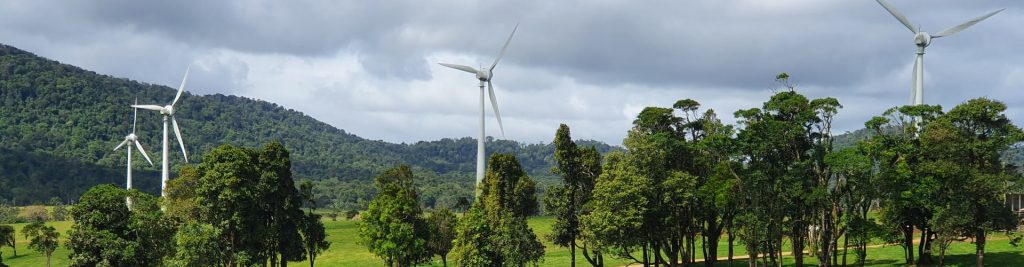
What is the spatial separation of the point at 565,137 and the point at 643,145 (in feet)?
25.9

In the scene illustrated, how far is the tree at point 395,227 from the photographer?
3187 inches

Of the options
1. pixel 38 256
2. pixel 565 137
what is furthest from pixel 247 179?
pixel 38 256

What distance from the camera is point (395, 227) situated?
265 feet

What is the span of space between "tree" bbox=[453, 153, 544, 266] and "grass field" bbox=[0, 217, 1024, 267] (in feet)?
59.8

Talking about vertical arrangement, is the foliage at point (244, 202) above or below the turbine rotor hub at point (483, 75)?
below

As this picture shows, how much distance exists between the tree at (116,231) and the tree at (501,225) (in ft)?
75.1

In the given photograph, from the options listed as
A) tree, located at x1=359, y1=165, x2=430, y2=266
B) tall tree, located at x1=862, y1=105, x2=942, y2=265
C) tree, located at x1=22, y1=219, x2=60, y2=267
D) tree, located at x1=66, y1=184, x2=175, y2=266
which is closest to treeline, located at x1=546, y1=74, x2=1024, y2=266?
tall tree, located at x1=862, y1=105, x2=942, y2=265

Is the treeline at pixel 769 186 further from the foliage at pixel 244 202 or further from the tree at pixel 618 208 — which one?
the foliage at pixel 244 202

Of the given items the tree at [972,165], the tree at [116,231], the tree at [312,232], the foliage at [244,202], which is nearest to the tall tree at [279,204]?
the foliage at [244,202]

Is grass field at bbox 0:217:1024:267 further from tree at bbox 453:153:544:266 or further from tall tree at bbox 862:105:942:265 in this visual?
tree at bbox 453:153:544:266

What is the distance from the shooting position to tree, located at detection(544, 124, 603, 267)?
258 feet

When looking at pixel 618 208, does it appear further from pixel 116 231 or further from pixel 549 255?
pixel 116 231

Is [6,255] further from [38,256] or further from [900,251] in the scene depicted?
[900,251]

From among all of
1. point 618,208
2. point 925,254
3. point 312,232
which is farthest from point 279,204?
point 925,254
